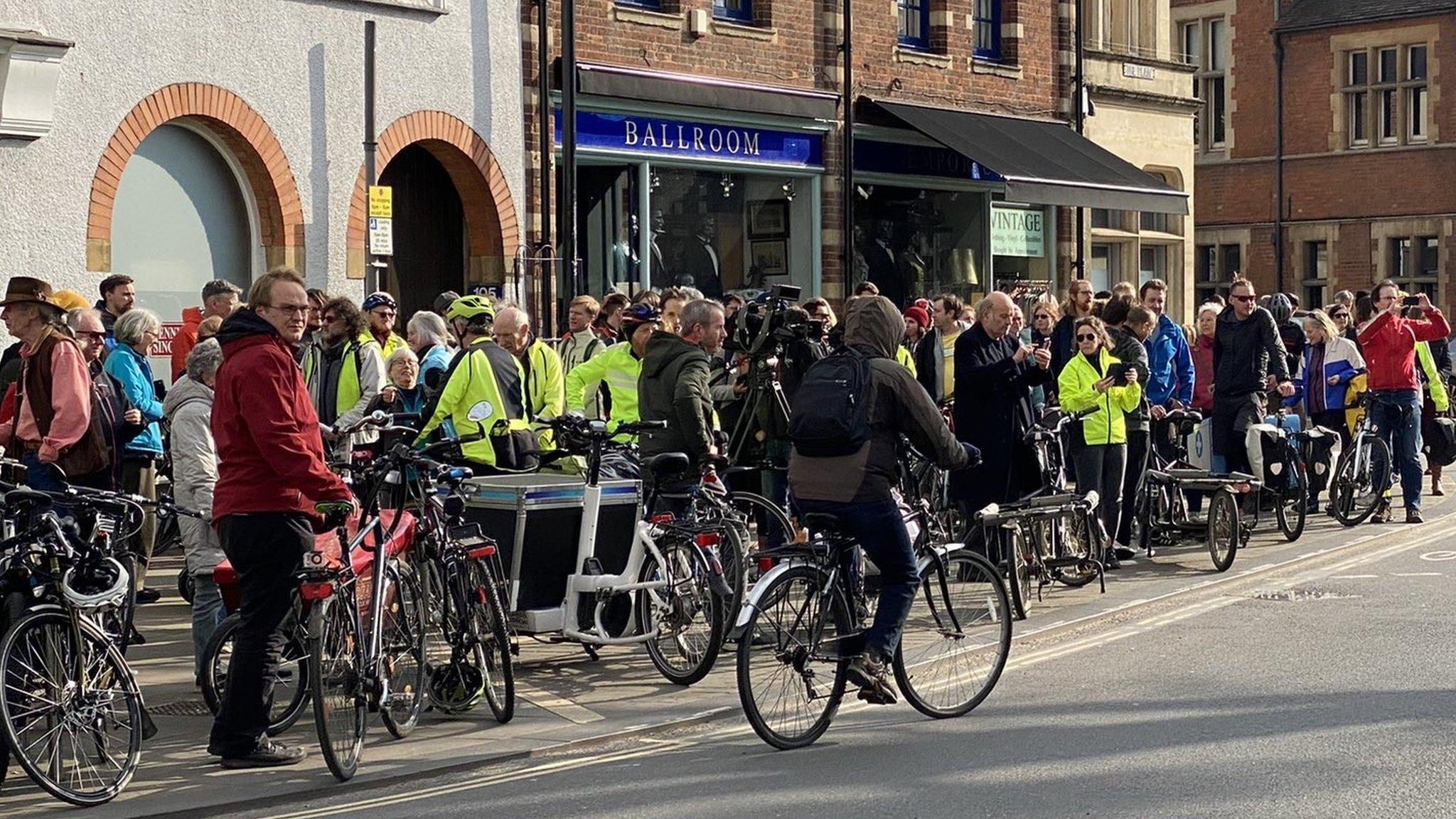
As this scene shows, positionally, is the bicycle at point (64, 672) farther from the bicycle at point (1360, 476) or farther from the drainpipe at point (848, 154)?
the drainpipe at point (848, 154)

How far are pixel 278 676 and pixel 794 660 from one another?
2.15 meters

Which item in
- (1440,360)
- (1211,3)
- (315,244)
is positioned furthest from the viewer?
(1211,3)

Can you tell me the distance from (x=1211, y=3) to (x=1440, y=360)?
77.0ft

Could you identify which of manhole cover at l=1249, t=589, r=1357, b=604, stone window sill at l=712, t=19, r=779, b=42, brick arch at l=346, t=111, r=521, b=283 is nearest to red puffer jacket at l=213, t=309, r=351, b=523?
manhole cover at l=1249, t=589, r=1357, b=604

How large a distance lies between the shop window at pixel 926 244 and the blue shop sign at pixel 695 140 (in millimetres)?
1340

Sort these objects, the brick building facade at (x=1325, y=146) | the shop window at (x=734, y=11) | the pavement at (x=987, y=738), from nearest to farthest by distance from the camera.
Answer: the pavement at (x=987, y=738), the shop window at (x=734, y=11), the brick building facade at (x=1325, y=146)

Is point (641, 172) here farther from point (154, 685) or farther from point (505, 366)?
point (154, 685)

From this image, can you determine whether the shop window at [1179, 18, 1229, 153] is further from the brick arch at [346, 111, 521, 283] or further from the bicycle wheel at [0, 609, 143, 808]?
the bicycle wheel at [0, 609, 143, 808]

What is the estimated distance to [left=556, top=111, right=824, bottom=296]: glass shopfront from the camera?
67.4ft

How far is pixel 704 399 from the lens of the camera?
11008mm

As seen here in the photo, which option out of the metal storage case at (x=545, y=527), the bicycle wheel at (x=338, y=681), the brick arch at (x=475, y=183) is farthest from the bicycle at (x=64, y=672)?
the brick arch at (x=475, y=183)

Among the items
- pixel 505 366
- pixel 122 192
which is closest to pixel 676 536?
pixel 505 366

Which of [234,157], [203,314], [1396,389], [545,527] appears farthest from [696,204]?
[545,527]

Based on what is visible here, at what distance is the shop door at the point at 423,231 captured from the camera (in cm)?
1950
